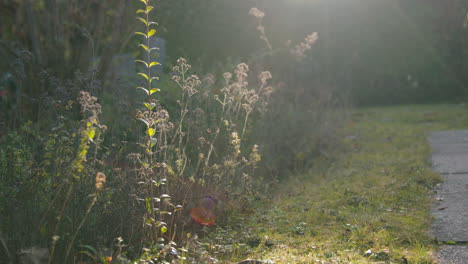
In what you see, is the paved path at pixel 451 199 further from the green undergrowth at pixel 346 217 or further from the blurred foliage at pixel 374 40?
the blurred foliage at pixel 374 40

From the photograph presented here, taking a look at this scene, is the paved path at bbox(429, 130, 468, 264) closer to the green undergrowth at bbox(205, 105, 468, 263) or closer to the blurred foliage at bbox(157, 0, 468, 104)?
the green undergrowth at bbox(205, 105, 468, 263)

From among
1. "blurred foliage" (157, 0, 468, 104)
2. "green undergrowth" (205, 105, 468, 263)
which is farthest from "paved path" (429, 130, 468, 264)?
"blurred foliage" (157, 0, 468, 104)

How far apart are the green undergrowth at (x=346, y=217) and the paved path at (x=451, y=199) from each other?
0.25ft

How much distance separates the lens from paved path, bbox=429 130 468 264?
8.67 ft

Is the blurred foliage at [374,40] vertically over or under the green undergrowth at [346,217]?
over

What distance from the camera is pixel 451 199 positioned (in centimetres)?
360

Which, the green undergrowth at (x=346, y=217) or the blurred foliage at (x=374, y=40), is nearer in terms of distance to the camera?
the green undergrowth at (x=346, y=217)

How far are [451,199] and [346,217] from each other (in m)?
0.87

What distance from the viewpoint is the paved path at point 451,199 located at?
8.67 ft

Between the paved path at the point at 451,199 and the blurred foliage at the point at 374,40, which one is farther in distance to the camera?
the blurred foliage at the point at 374,40

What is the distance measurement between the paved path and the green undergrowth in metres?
→ 0.08

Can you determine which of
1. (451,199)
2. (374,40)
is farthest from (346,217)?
(374,40)

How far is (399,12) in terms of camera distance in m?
13.5

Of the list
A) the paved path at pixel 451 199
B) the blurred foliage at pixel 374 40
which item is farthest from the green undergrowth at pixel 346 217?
the blurred foliage at pixel 374 40
